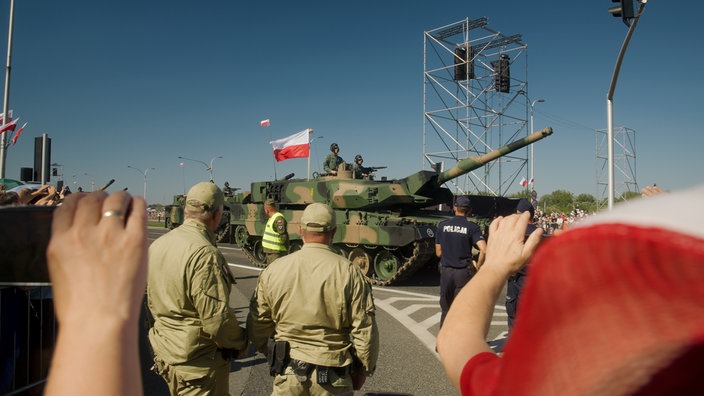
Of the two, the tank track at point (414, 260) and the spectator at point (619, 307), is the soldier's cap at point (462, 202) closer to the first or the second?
the tank track at point (414, 260)

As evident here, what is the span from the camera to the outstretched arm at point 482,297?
1044mm

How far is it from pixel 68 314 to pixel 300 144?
18.9 metres

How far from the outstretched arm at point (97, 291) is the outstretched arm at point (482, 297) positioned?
2.03ft

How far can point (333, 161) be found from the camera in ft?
49.6

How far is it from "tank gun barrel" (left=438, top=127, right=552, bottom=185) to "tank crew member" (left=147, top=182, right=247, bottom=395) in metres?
9.43

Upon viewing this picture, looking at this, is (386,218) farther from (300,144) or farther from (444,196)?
(300,144)

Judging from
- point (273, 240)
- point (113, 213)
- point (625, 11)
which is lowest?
point (273, 240)

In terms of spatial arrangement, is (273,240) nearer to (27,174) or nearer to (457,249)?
(457,249)

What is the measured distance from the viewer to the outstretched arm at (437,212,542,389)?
104 centimetres

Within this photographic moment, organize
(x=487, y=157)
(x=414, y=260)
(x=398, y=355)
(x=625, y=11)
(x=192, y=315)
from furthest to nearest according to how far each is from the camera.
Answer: (x=487, y=157) < (x=414, y=260) < (x=625, y=11) < (x=398, y=355) < (x=192, y=315)

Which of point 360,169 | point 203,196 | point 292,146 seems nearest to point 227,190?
point 292,146

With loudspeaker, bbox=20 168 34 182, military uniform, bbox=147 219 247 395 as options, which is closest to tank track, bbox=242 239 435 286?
military uniform, bbox=147 219 247 395

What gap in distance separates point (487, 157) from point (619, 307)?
39.5 ft

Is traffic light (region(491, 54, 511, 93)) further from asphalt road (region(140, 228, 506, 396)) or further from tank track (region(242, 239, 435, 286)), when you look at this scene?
asphalt road (region(140, 228, 506, 396))
